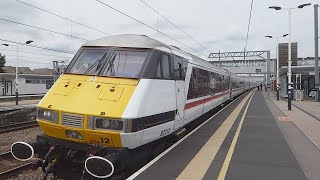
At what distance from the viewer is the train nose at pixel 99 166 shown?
6646mm

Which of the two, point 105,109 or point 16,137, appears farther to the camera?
point 16,137

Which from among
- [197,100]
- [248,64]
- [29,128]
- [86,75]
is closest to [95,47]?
[86,75]

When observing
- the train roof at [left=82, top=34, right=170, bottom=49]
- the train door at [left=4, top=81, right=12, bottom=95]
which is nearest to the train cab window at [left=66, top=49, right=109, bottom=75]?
A: the train roof at [left=82, top=34, right=170, bottom=49]

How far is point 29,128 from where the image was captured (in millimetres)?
17953

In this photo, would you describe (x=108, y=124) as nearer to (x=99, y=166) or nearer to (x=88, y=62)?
(x=99, y=166)

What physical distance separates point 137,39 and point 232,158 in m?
3.36

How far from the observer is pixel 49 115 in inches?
304

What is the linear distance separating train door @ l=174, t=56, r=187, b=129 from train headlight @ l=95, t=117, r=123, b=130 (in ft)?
9.56

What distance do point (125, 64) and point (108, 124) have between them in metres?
1.66

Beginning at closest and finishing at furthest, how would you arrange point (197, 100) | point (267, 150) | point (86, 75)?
point (86, 75) < point (267, 150) < point (197, 100)

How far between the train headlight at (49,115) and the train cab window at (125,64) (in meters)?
1.33

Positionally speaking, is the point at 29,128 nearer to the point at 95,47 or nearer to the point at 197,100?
the point at 197,100

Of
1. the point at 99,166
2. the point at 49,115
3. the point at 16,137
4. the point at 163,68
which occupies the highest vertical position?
the point at 163,68

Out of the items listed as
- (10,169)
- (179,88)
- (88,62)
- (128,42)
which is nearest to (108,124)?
(88,62)
